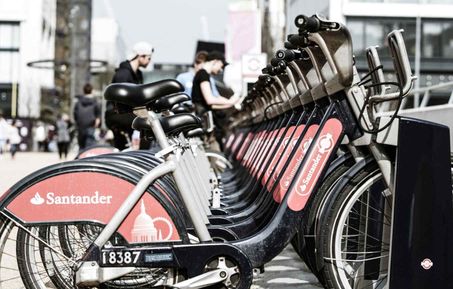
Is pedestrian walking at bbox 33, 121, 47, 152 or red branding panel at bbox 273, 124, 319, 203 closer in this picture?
red branding panel at bbox 273, 124, 319, 203

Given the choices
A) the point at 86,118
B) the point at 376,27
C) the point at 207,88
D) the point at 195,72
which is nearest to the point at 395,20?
the point at 376,27

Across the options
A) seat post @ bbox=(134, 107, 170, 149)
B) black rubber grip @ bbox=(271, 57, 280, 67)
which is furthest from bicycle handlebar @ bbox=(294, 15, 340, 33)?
black rubber grip @ bbox=(271, 57, 280, 67)

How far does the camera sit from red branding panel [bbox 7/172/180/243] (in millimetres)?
4117

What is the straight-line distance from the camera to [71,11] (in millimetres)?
88938

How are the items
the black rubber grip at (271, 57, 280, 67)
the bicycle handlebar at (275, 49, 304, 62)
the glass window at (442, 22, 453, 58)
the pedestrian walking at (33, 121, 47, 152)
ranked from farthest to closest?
1. the pedestrian walking at (33, 121, 47, 152)
2. the glass window at (442, 22, 453, 58)
3. the black rubber grip at (271, 57, 280, 67)
4. the bicycle handlebar at (275, 49, 304, 62)

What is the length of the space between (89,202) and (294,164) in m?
1.13

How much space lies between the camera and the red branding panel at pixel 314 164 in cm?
440

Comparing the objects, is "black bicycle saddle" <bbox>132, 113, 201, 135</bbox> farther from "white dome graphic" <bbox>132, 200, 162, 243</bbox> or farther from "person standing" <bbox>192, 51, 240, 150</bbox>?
"person standing" <bbox>192, 51, 240, 150</bbox>

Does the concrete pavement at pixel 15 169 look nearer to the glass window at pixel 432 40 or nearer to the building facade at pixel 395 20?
the building facade at pixel 395 20

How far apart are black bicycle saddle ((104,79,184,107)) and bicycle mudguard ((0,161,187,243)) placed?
34cm

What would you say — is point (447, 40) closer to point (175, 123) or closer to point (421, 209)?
point (421, 209)

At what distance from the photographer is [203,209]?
4855mm

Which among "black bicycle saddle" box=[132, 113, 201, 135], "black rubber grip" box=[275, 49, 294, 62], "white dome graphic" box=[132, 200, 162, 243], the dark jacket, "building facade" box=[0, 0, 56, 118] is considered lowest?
"white dome graphic" box=[132, 200, 162, 243]

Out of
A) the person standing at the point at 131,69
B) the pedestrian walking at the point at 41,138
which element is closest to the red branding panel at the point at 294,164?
the person standing at the point at 131,69
